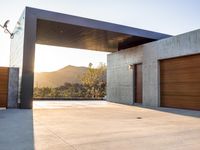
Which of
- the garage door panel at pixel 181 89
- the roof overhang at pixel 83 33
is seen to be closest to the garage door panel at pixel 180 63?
the garage door panel at pixel 181 89

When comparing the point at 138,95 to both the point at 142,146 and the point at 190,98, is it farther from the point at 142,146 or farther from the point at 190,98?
the point at 142,146

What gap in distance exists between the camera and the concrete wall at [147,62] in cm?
1216

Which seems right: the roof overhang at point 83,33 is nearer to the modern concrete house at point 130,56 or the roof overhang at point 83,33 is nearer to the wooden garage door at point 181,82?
the modern concrete house at point 130,56

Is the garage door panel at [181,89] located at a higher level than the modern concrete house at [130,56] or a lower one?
lower

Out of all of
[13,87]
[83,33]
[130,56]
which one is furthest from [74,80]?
[13,87]

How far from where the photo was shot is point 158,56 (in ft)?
45.6

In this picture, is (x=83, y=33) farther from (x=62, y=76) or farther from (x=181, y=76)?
(x=62, y=76)

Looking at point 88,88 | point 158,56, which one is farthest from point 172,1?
point 88,88

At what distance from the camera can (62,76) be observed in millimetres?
51656

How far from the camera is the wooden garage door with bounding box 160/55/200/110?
11.7 metres

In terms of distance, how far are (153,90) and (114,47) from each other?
5862mm

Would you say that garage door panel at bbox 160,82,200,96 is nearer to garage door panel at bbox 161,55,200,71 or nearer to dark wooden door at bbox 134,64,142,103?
garage door panel at bbox 161,55,200,71

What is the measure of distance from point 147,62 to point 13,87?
7.76 m

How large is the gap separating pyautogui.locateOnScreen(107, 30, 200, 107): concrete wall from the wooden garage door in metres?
0.31
